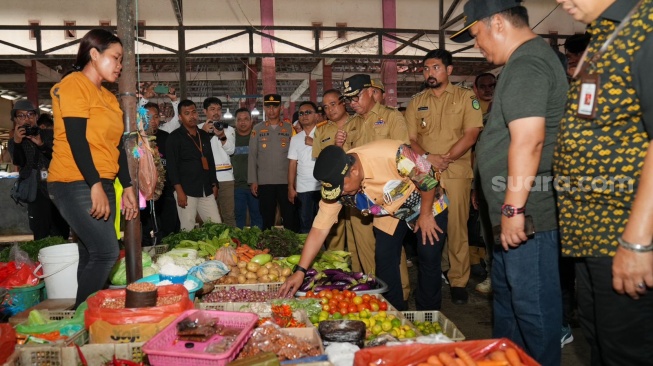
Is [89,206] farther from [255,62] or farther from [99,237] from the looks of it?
[255,62]

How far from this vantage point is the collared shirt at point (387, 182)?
3.33m

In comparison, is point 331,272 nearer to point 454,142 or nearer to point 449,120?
point 454,142

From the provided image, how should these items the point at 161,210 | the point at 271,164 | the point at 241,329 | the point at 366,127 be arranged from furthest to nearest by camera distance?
the point at 271,164 → the point at 161,210 → the point at 366,127 → the point at 241,329

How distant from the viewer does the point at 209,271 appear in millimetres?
4223

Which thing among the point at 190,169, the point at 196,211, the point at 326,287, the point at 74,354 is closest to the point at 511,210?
the point at 326,287

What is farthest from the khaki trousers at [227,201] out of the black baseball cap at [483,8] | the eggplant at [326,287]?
the black baseball cap at [483,8]

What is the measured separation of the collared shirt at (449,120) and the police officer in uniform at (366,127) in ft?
1.52

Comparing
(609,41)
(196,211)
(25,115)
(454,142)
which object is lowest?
(196,211)

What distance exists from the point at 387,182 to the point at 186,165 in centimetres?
369

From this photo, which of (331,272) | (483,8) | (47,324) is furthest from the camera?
(331,272)

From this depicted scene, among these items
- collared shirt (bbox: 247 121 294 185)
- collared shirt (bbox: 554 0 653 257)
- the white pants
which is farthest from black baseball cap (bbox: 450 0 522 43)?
collared shirt (bbox: 247 121 294 185)

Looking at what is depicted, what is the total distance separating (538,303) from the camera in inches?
89.8

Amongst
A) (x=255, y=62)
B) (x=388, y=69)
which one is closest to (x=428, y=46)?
(x=388, y=69)

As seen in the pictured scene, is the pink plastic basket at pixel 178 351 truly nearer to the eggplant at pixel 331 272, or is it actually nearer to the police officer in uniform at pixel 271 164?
the eggplant at pixel 331 272
